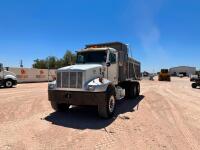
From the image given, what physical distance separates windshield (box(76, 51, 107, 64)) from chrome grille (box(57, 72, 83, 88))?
81.6 inches

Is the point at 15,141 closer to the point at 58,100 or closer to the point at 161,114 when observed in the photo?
the point at 58,100

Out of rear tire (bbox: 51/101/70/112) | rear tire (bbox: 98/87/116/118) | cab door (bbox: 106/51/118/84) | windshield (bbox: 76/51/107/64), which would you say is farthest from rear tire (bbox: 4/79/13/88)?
rear tire (bbox: 98/87/116/118)

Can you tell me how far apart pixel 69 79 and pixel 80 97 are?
0.86 m

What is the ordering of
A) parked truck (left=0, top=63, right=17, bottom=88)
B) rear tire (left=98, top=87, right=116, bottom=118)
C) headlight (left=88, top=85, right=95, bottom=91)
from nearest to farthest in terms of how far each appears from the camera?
headlight (left=88, top=85, right=95, bottom=91)
rear tire (left=98, top=87, right=116, bottom=118)
parked truck (left=0, top=63, right=17, bottom=88)

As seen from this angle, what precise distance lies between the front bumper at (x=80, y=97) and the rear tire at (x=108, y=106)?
7.4 inches

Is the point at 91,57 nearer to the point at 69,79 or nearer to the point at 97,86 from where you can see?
the point at 69,79

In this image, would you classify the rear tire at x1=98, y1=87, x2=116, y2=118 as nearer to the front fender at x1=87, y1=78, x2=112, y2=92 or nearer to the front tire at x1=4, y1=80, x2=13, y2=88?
the front fender at x1=87, y1=78, x2=112, y2=92

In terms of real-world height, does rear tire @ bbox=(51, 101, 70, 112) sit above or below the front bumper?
below

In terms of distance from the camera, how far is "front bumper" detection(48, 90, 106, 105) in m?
7.75

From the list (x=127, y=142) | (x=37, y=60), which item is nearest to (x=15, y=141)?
(x=127, y=142)

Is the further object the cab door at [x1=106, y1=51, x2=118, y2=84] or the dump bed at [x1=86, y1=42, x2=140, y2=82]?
the dump bed at [x1=86, y1=42, x2=140, y2=82]

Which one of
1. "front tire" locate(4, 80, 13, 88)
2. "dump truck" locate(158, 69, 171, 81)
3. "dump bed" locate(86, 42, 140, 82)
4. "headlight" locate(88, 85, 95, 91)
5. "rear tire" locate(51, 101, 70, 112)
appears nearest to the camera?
A: "headlight" locate(88, 85, 95, 91)

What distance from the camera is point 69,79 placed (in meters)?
8.13

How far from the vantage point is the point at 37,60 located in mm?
98375
